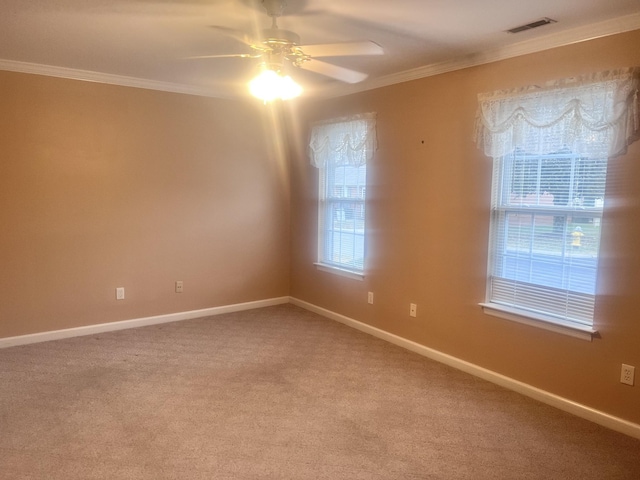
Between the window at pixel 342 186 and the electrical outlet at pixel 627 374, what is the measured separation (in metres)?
2.34

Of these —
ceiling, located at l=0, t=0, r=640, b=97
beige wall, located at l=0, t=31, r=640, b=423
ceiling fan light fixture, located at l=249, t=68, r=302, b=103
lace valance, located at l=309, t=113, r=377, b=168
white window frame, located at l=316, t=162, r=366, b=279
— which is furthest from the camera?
white window frame, located at l=316, t=162, r=366, b=279

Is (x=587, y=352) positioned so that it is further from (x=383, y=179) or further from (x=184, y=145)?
(x=184, y=145)

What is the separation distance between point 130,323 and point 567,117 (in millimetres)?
4047

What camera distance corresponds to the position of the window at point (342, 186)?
14.4ft

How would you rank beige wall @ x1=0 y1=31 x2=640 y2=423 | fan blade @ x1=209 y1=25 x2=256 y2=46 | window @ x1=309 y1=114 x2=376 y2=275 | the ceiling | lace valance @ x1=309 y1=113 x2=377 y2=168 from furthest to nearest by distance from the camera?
1. window @ x1=309 y1=114 x2=376 y2=275
2. lace valance @ x1=309 y1=113 x2=377 y2=168
3. beige wall @ x1=0 y1=31 x2=640 y2=423
4. fan blade @ x1=209 y1=25 x2=256 y2=46
5. the ceiling

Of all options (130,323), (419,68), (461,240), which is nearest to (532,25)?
(419,68)

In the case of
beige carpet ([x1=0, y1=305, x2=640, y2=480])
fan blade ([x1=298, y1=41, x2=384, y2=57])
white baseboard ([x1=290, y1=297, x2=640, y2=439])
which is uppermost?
fan blade ([x1=298, y1=41, x2=384, y2=57])

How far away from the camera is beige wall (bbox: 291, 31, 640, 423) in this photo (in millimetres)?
2689

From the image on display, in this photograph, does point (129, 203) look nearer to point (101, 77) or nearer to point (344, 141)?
point (101, 77)

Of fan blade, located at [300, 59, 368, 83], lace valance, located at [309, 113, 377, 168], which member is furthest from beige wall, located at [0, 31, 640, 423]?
fan blade, located at [300, 59, 368, 83]

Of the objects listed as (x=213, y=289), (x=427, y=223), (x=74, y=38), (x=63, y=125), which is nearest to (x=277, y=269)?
(x=213, y=289)

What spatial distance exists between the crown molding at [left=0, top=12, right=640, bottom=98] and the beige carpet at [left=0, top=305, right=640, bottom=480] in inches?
90.3

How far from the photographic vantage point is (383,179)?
13.8 ft

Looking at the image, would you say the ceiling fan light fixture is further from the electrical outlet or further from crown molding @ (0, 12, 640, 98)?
the electrical outlet
